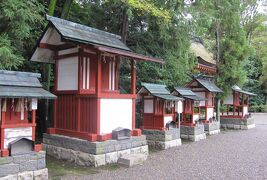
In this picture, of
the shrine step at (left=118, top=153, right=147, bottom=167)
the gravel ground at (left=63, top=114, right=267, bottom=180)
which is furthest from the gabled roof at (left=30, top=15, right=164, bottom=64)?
the gravel ground at (left=63, top=114, right=267, bottom=180)

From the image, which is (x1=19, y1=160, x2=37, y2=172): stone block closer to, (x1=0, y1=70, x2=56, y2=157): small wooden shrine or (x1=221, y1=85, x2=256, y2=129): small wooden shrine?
(x1=0, y1=70, x2=56, y2=157): small wooden shrine

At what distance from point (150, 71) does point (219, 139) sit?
4.84 metres

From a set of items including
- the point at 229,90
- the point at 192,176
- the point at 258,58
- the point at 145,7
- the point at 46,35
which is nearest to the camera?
the point at 192,176

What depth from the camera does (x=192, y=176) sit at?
23.5ft

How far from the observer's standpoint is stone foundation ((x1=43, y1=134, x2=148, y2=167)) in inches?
313

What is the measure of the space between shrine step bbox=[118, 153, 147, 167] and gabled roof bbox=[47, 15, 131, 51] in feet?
11.7

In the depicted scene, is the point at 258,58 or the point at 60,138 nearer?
the point at 60,138

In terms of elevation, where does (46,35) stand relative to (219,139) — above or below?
above

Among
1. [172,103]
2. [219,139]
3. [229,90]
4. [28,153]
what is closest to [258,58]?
[229,90]

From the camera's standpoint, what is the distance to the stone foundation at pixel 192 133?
518 inches

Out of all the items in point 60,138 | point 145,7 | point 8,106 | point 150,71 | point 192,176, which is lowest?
point 192,176

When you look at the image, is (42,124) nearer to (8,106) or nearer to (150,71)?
(150,71)

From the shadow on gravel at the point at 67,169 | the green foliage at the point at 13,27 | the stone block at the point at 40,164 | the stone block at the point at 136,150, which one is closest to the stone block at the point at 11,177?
the stone block at the point at 40,164

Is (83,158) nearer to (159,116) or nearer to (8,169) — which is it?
(8,169)
